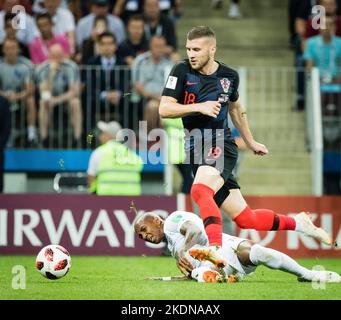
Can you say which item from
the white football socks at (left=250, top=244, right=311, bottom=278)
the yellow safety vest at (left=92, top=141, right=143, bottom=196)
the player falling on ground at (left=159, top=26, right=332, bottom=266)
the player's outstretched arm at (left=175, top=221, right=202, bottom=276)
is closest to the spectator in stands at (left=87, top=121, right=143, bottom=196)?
the yellow safety vest at (left=92, top=141, right=143, bottom=196)

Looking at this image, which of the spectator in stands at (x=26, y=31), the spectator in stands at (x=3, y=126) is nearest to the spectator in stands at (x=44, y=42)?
the spectator in stands at (x=26, y=31)

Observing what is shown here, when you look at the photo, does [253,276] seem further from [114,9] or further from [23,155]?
[114,9]

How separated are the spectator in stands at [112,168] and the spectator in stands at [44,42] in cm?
218

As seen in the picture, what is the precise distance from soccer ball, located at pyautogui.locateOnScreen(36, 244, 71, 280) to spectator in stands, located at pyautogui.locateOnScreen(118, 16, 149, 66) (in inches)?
285

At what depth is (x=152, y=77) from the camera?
1762 centimetres

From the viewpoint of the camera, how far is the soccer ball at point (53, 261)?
36.8 ft

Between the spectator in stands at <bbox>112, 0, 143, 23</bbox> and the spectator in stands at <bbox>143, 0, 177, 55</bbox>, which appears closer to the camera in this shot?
the spectator in stands at <bbox>143, 0, 177, 55</bbox>

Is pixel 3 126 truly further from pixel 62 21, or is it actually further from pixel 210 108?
pixel 210 108

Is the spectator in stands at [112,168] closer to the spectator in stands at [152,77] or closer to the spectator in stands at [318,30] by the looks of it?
the spectator in stands at [152,77]

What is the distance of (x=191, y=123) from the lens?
11.2m

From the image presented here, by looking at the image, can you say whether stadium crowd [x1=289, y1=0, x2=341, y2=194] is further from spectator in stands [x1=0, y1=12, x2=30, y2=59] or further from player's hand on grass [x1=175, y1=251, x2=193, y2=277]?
player's hand on grass [x1=175, y1=251, x2=193, y2=277]

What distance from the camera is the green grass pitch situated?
32.7ft

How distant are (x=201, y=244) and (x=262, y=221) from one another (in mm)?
969
